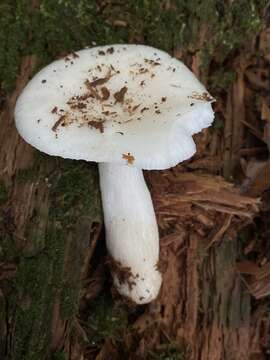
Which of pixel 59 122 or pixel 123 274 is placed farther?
pixel 123 274

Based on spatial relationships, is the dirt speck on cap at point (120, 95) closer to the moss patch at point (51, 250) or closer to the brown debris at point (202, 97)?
the brown debris at point (202, 97)

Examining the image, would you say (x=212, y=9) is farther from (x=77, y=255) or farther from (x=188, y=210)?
(x=77, y=255)

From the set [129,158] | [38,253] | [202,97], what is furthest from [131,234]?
[202,97]

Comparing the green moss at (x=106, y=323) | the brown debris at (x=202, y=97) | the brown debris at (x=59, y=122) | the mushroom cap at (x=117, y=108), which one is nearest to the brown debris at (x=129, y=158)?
the mushroom cap at (x=117, y=108)

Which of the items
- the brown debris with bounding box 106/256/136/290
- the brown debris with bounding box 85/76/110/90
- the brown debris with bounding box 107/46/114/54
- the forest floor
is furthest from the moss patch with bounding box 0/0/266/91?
the brown debris with bounding box 106/256/136/290

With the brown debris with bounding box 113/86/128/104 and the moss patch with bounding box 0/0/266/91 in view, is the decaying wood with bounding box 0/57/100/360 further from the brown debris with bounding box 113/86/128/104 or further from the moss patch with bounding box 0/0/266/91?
the moss patch with bounding box 0/0/266/91

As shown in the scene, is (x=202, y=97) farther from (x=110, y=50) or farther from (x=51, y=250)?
(x=51, y=250)

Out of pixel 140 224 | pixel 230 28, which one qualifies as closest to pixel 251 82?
pixel 230 28
